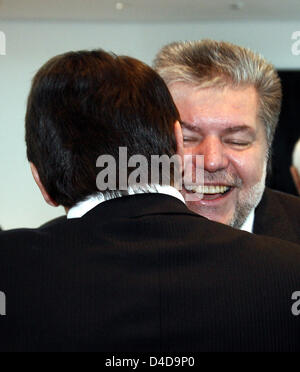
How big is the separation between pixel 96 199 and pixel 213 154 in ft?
2.16

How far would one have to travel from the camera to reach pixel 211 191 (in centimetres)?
182

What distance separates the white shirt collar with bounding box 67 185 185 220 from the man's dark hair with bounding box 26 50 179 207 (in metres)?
0.01

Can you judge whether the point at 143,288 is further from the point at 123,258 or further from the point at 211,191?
the point at 211,191

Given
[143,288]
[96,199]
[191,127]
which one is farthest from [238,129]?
[143,288]

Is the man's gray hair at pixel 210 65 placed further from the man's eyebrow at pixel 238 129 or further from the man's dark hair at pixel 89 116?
the man's dark hair at pixel 89 116

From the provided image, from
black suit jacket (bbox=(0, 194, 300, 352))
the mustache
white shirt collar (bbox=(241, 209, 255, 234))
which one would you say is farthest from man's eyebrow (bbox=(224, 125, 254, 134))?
black suit jacket (bbox=(0, 194, 300, 352))

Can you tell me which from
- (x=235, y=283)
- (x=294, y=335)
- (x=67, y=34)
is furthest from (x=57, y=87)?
(x=67, y=34)

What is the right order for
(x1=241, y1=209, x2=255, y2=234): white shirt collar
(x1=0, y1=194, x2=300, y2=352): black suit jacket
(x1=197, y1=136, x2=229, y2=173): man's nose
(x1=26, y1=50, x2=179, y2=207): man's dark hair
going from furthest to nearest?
(x1=241, y1=209, x2=255, y2=234): white shirt collar, (x1=197, y1=136, x2=229, y2=173): man's nose, (x1=26, y1=50, x2=179, y2=207): man's dark hair, (x1=0, y1=194, x2=300, y2=352): black suit jacket

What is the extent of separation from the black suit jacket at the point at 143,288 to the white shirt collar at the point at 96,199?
0.17ft

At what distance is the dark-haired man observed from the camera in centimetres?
104

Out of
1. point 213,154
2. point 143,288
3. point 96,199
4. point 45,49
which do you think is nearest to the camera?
point 143,288

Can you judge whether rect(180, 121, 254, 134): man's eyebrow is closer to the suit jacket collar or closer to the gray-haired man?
the gray-haired man

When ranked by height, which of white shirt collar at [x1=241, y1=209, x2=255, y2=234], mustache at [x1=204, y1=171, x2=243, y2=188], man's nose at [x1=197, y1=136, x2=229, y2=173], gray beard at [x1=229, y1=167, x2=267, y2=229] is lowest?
white shirt collar at [x1=241, y1=209, x2=255, y2=234]

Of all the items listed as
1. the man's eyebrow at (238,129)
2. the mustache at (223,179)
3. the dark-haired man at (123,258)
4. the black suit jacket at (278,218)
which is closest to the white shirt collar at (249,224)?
the black suit jacket at (278,218)
